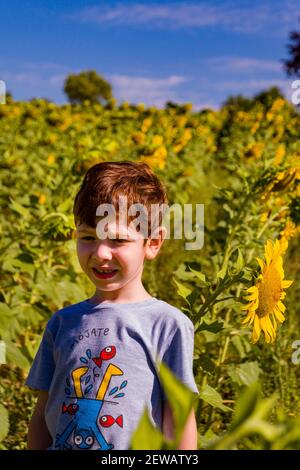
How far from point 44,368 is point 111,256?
0.73 feet

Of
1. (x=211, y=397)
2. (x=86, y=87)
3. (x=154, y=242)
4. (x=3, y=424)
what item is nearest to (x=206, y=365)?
(x=211, y=397)

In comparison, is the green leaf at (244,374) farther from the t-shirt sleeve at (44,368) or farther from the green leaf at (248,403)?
the green leaf at (248,403)

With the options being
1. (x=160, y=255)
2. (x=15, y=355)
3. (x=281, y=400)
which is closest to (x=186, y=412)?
(x=15, y=355)

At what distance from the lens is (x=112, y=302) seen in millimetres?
1056

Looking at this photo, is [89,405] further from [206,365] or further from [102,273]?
[206,365]

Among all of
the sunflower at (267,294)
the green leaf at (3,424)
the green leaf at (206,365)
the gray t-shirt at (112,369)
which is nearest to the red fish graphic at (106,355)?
the gray t-shirt at (112,369)

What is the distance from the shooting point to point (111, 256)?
102 centimetres

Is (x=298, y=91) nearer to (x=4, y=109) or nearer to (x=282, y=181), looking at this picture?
(x=282, y=181)

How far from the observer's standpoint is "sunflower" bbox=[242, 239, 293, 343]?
1.11 m

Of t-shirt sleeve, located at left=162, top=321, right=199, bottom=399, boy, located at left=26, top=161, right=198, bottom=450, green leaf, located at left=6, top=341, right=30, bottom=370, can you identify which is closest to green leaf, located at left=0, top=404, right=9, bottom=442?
green leaf, located at left=6, top=341, right=30, bottom=370

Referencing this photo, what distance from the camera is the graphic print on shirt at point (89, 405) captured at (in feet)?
3.11

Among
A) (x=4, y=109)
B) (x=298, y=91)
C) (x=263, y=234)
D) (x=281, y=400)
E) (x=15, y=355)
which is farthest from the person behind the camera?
(x=4, y=109)

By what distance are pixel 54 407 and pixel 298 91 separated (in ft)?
5.55

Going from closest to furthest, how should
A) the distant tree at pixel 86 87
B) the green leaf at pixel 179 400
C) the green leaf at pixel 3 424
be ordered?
the green leaf at pixel 179 400 → the green leaf at pixel 3 424 → the distant tree at pixel 86 87
